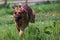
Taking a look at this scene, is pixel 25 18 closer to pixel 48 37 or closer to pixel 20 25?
pixel 20 25

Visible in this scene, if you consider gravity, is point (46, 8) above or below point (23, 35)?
below

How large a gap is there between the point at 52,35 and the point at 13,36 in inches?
41.1

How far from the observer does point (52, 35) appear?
835 centimetres

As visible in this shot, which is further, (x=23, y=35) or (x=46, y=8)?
(x=46, y=8)

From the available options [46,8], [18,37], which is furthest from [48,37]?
[46,8]

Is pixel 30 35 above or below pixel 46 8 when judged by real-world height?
above

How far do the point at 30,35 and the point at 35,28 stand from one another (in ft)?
3.41

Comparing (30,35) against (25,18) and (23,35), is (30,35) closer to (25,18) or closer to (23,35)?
(23,35)

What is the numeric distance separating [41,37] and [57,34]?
0.51 meters

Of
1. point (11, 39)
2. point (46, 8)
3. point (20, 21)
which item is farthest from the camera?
point (46, 8)

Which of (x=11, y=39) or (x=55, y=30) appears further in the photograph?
(x=55, y=30)

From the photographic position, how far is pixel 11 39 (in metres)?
8.02

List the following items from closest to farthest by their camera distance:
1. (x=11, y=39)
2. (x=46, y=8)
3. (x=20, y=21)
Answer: (x=11, y=39)
(x=20, y=21)
(x=46, y=8)

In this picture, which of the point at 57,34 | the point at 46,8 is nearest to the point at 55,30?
the point at 57,34
